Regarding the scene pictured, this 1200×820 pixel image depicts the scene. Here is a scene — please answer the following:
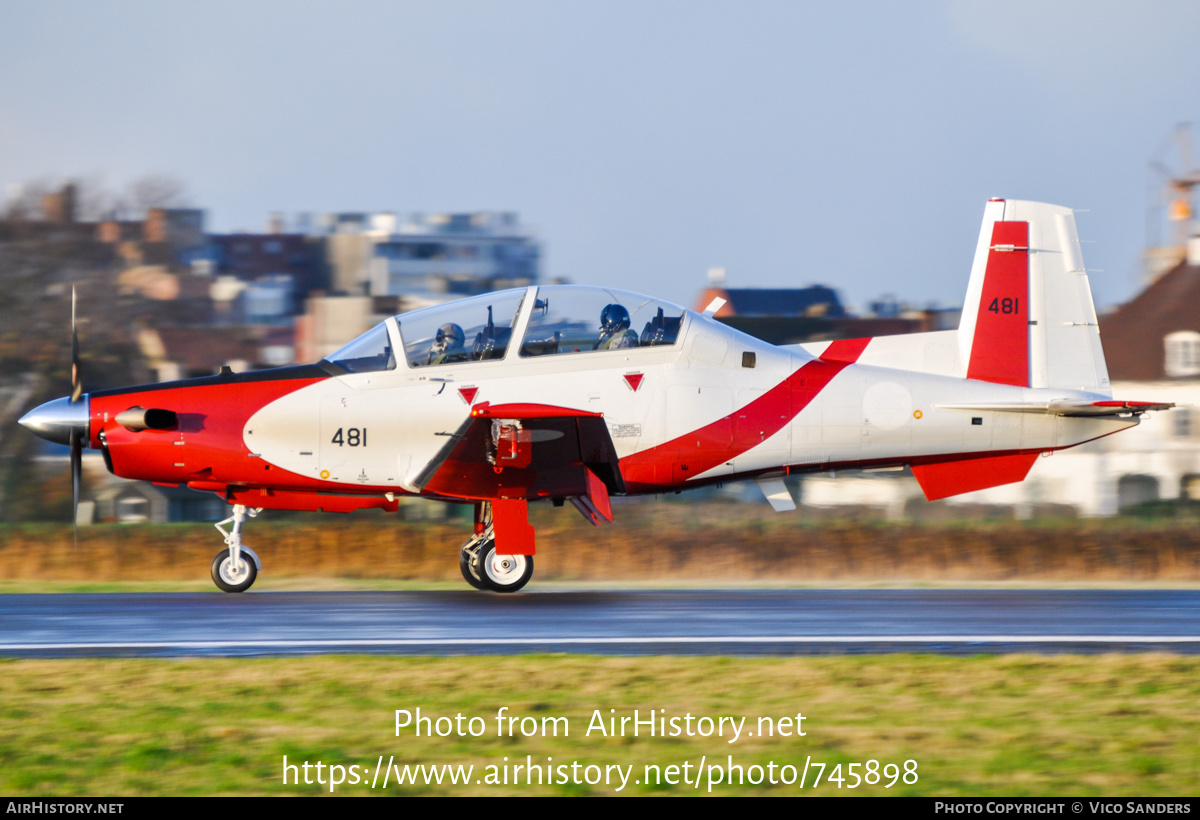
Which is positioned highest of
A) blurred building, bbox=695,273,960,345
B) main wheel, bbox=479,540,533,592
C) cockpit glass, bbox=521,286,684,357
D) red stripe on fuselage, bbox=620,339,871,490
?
blurred building, bbox=695,273,960,345

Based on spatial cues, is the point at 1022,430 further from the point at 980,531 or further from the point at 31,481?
the point at 31,481

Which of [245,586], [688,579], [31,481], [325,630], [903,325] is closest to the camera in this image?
[325,630]


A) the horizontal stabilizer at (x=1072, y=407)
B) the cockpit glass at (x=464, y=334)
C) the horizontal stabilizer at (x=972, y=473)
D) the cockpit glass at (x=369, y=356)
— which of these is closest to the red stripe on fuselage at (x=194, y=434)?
the cockpit glass at (x=369, y=356)

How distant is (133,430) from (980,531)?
12.0 metres

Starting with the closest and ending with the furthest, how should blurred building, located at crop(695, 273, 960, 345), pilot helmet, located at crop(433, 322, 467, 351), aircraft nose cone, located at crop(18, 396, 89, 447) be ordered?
aircraft nose cone, located at crop(18, 396, 89, 447) < pilot helmet, located at crop(433, 322, 467, 351) < blurred building, located at crop(695, 273, 960, 345)

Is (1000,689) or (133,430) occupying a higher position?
(133,430)

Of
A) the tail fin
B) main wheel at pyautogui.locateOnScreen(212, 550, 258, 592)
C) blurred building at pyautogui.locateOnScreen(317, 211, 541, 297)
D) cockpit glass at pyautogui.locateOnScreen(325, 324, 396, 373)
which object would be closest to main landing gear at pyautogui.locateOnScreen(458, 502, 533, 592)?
cockpit glass at pyautogui.locateOnScreen(325, 324, 396, 373)

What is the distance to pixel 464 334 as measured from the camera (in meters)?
11.0

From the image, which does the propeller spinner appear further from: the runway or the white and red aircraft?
the runway

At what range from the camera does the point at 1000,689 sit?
22.2 feet

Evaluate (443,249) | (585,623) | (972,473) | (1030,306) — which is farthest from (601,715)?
A: (443,249)

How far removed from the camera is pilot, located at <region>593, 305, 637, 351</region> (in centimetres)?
1112

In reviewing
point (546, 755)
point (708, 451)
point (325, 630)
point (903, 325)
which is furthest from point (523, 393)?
point (903, 325)

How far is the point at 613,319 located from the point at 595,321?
16 centimetres
